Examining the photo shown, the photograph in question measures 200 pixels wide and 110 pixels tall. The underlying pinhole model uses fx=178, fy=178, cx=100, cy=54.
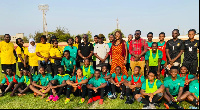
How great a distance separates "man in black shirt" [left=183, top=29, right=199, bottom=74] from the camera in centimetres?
547

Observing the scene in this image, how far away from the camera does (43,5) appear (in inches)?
1820

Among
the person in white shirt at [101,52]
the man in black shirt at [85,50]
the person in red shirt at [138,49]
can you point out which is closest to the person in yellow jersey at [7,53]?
the man in black shirt at [85,50]

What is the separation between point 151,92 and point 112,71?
5.35 feet

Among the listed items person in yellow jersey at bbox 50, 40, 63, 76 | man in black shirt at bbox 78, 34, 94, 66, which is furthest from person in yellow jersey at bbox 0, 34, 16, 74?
man in black shirt at bbox 78, 34, 94, 66

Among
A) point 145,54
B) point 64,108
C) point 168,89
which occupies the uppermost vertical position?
point 145,54

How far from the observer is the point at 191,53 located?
5.51 m

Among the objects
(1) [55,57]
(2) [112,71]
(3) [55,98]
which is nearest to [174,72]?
(2) [112,71]

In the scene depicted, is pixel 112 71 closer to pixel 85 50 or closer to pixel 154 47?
pixel 85 50

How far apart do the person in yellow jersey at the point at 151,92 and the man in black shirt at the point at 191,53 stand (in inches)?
57.3

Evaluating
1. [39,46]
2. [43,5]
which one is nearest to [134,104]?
[39,46]

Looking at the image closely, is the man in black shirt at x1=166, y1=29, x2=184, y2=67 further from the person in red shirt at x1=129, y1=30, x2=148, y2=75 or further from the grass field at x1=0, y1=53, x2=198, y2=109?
the grass field at x1=0, y1=53, x2=198, y2=109

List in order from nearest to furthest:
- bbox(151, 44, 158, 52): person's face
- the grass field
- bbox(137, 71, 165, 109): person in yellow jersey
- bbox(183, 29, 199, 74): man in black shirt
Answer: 1. bbox(137, 71, 165, 109): person in yellow jersey
2. the grass field
3. bbox(183, 29, 199, 74): man in black shirt
4. bbox(151, 44, 158, 52): person's face

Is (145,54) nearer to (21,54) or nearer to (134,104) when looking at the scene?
(134,104)

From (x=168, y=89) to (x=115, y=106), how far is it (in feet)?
5.01
